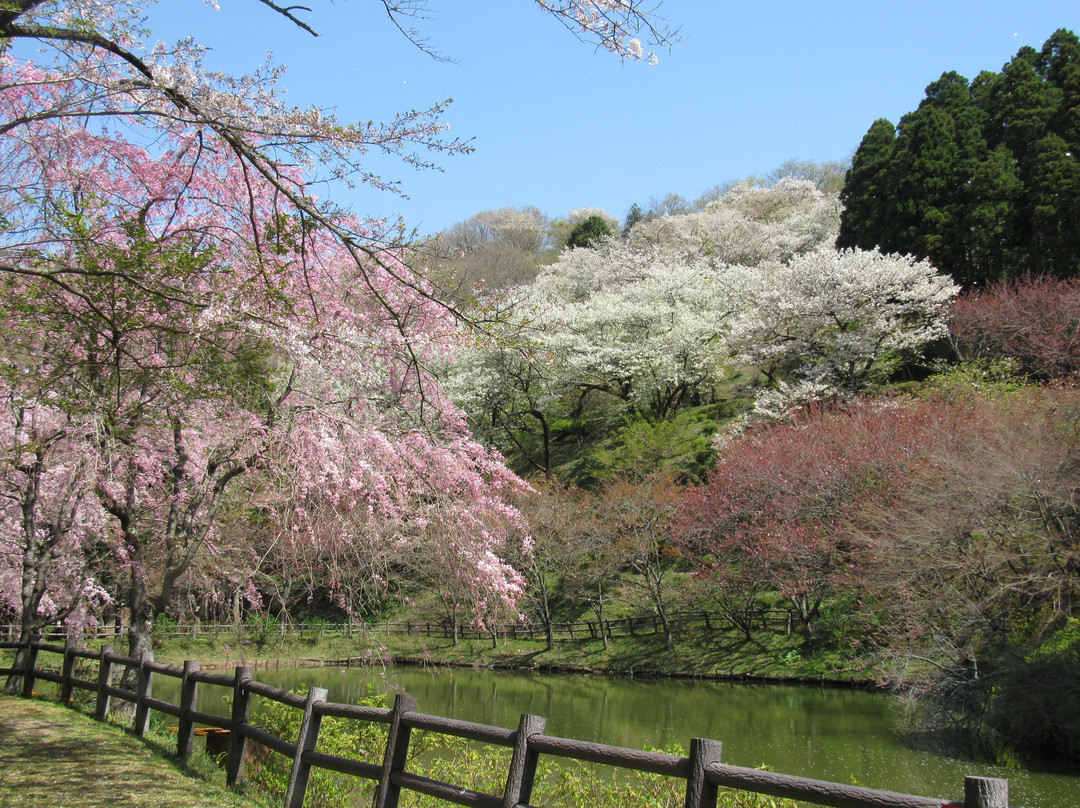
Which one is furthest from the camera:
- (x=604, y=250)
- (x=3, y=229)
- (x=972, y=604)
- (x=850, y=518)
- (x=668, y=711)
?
(x=604, y=250)

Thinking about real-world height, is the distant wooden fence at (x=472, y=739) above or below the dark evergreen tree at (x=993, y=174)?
below

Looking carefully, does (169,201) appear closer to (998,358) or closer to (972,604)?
(972,604)

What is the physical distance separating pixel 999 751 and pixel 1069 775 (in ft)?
2.48

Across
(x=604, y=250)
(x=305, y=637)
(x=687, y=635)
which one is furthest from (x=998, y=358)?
(x=604, y=250)

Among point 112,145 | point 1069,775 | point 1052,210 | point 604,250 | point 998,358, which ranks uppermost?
point 604,250

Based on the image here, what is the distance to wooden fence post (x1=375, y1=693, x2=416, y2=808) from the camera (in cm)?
420

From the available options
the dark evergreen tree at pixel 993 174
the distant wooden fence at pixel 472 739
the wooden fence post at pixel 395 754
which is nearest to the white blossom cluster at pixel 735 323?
the dark evergreen tree at pixel 993 174

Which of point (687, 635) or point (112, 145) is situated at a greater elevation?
point (112, 145)

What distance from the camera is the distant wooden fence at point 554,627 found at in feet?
65.7

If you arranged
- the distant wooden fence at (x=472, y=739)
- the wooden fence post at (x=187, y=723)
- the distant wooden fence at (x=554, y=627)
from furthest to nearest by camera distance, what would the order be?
1. the distant wooden fence at (x=554, y=627)
2. the wooden fence post at (x=187, y=723)
3. the distant wooden fence at (x=472, y=739)

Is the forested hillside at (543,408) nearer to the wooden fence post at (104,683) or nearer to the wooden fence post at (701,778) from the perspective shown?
the wooden fence post at (104,683)

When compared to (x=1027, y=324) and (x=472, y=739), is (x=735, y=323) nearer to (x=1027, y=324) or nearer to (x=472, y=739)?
(x=1027, y=324)

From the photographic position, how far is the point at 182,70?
208 inches

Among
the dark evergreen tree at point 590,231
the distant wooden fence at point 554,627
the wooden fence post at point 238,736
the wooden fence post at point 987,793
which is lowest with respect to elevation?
→ the distant wooden fence at point 554,627
